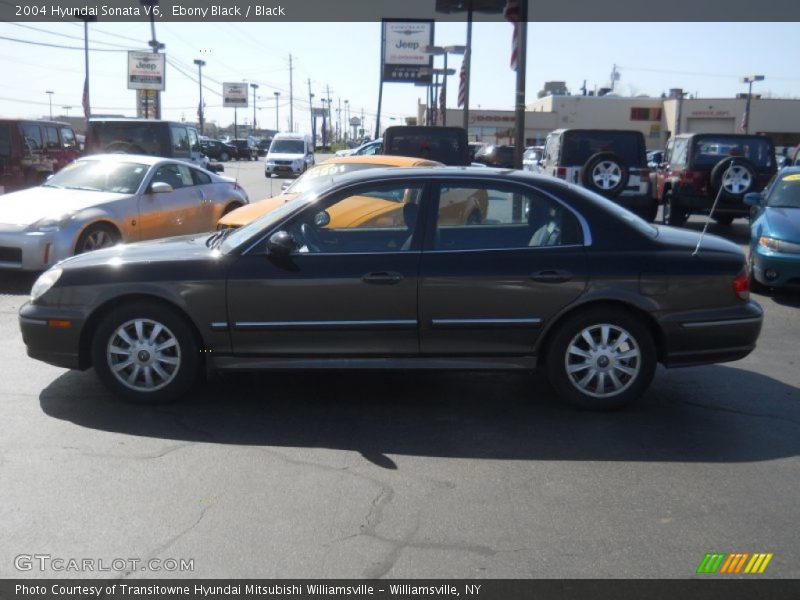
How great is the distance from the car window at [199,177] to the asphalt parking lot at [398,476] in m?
6.16

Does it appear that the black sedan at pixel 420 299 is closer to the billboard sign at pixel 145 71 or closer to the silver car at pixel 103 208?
the silver car at pixel 103 208

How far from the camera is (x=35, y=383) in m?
6.12

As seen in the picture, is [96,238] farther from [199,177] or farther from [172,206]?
[199,177]

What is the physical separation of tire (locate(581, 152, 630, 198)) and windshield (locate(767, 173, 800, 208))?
472 centimetres

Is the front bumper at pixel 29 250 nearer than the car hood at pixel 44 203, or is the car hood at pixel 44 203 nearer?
the front bumper at pixel 29 250

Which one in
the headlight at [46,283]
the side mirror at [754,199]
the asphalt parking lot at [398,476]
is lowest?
the asphalt parking lot at [398,476]

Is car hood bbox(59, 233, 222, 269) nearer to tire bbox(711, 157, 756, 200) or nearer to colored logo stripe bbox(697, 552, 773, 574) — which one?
colored logo stripe bbox(697, 552, 773, 574)

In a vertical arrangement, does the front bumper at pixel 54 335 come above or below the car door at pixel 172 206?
below

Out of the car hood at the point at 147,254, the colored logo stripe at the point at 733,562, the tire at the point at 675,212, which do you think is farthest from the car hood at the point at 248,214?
the tire at the point at 675,212

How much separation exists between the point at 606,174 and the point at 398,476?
40.2ft

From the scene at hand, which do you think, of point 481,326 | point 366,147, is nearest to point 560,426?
point 481,326

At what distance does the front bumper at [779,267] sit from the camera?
9.41m

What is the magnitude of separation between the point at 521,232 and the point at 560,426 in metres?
1.29

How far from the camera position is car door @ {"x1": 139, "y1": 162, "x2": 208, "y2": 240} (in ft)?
35.7
